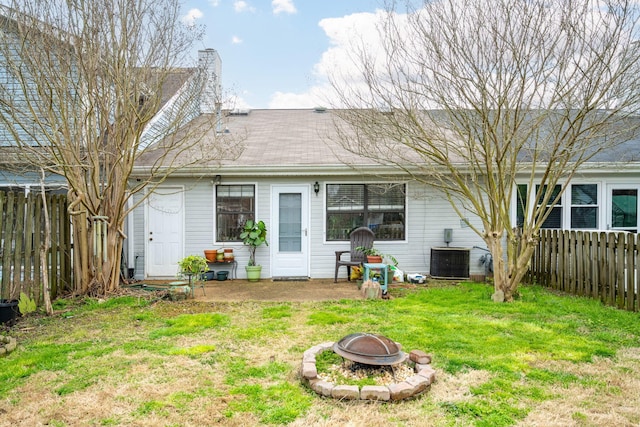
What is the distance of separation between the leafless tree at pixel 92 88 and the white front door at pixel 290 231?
2670 millimetres

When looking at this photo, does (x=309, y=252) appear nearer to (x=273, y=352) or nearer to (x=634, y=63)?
(x=273, y=352)

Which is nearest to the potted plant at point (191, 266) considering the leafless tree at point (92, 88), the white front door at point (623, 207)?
the leafless tree at point (92, 88)

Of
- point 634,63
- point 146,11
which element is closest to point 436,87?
point 634,63

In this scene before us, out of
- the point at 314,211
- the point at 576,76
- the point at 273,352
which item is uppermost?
the point at 576,76

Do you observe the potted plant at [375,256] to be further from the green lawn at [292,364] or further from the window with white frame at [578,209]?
the window with white frame at [578,209]

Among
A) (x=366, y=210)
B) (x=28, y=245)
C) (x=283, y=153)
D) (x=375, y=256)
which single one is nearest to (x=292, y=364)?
(x=28, y=245)

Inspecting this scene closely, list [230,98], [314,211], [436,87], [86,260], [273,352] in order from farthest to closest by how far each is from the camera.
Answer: [314,211], [230,98], [86,260], [436,87], [273,352]

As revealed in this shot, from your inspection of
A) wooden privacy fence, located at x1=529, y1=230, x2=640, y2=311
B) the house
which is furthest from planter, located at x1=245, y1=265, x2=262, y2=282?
wooden privacy fence, located at x1=529, y1=230, x2=640, y2=311

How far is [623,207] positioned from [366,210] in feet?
17.4

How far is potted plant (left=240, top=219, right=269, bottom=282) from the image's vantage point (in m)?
8.38

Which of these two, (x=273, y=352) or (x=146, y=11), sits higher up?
(x=146, y=11)

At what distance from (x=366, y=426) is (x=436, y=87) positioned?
4.99 metres

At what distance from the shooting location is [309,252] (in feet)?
28.7

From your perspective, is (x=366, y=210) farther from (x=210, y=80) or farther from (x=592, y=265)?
(x=210, y=80)
